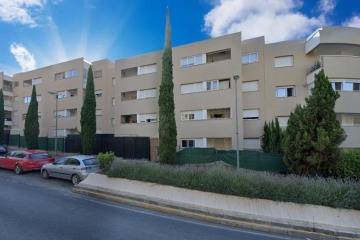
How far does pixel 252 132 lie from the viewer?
18672 mm

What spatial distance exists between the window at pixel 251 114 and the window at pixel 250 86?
1.87 metres

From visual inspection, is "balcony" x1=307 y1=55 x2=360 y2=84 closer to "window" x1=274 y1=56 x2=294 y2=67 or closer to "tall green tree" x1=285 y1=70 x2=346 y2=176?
"window" x1=274 y1=56 x2=294 y2=67

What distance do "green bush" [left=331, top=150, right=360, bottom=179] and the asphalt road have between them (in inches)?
244

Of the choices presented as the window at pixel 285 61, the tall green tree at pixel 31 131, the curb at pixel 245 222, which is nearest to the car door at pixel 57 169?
the curb at pixel 245 222

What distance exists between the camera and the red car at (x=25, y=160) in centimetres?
1308

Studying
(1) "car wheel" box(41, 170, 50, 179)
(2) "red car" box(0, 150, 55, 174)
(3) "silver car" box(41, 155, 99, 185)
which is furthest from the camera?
(2) "red car" box(0, 150, 55, 174)

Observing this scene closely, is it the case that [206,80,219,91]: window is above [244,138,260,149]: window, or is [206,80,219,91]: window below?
above

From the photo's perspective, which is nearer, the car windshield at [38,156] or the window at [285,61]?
the car windshield at [38,156]

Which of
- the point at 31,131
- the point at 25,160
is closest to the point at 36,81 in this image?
the point at 31,131

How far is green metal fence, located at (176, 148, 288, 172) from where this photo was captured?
41.1ft

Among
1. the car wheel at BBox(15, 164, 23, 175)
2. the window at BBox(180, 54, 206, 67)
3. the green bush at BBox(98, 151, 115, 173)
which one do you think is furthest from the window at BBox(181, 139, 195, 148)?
the car wheel at BBox(15, 164, 23, 175)

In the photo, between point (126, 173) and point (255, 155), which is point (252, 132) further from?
point (126, 173)

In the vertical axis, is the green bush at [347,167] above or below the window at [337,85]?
below

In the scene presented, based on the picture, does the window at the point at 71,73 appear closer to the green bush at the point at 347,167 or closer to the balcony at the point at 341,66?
the balcony at the point at 341,66
